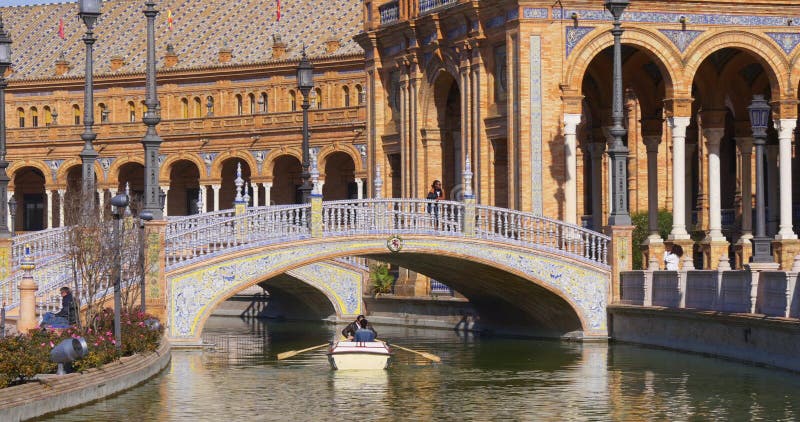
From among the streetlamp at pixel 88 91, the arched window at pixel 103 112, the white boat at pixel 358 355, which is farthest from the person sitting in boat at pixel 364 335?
the arched window at pixel 103 112

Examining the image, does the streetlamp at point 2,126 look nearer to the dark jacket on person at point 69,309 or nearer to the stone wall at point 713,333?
the dark jacket on person at point 69,309

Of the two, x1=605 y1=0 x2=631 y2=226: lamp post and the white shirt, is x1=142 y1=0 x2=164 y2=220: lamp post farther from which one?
the white shirt

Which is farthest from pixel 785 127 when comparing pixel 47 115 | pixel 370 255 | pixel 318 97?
pixel 47 115

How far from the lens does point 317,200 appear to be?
131 feet

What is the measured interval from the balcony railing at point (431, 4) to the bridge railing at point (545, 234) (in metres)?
7.54

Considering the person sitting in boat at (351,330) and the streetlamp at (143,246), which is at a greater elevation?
the streetlamp at (143,246)

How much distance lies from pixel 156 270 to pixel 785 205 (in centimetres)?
1636

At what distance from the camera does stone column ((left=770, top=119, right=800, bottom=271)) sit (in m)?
45.5

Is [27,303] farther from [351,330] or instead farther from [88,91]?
[88,91]

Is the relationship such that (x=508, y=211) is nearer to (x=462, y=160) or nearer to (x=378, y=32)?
(x=462, y=160)

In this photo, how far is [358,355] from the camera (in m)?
34.6

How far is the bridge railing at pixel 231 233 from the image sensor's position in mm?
39312

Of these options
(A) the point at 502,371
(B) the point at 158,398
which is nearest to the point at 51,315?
(B) the point at 158,398

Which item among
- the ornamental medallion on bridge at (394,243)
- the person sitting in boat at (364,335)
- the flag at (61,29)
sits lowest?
the person sitting in boat at (364,335)
